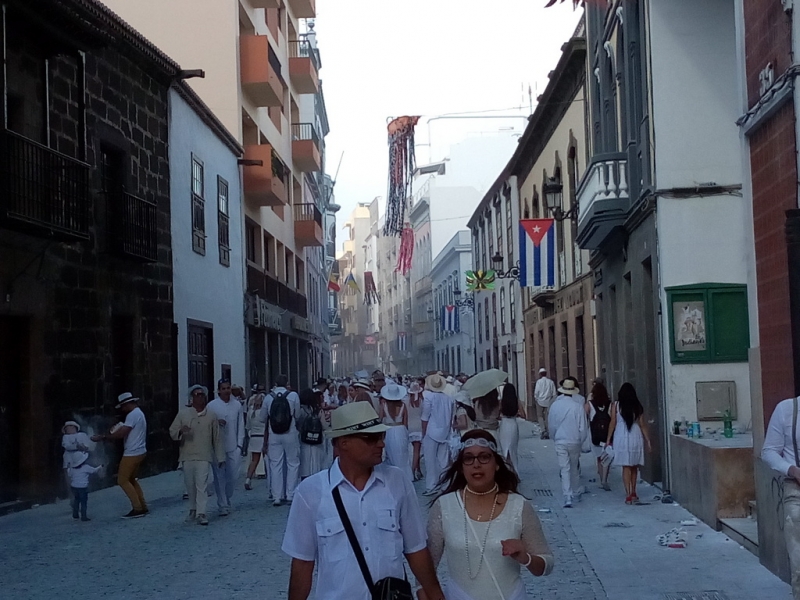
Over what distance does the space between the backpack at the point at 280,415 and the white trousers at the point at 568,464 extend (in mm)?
3476

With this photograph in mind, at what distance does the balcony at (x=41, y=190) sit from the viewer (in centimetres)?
1348

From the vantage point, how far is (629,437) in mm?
13469

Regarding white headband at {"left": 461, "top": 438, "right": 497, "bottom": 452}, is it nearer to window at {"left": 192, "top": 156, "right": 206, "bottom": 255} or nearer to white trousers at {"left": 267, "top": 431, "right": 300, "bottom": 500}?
white trousers at {"left": 267, "top": 431, "right": 300, "bottom": 500}

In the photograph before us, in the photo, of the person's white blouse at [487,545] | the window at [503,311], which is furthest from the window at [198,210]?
the window at [503,311]

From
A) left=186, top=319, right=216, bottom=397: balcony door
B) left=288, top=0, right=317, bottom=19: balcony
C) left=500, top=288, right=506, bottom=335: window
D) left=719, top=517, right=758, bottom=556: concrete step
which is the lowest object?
left=719, top=517, right=758, bottom=556: concrete step

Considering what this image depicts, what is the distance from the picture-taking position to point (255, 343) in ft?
105

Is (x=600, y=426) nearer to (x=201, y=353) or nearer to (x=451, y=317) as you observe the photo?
(x=201, y=353)

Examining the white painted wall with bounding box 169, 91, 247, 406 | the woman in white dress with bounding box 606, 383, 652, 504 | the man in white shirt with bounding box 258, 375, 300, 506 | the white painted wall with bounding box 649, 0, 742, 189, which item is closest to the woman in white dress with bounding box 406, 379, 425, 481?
the man in white shirt with bounding box 258, 375, 300, 506

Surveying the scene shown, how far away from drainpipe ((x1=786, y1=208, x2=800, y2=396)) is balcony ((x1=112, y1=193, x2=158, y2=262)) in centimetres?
1201

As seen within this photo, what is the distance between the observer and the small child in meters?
13.2

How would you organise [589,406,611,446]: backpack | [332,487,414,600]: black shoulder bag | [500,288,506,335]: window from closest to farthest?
[332,487,414,600]: black shoulder bag < [589,406,611,446]: backpack < [500,288,506,335]: window

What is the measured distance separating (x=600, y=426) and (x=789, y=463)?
975 centimetres

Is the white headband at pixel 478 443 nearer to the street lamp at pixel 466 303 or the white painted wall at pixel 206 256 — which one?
the white painted wall at pixel 206 256

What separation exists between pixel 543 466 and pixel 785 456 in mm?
13482
